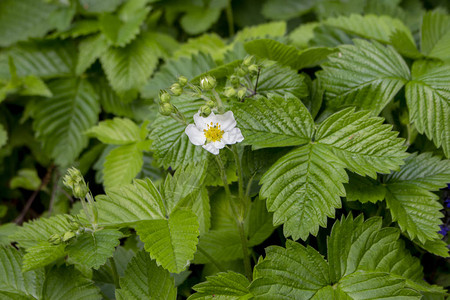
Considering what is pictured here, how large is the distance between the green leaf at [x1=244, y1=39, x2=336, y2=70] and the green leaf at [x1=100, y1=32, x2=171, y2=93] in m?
0.84

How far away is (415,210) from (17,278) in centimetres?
138

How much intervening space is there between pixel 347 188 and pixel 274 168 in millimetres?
282

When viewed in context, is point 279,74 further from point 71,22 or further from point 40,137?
point 71,22

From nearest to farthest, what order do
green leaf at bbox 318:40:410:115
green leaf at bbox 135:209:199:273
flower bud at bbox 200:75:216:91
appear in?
1. green leaf at bbox 135:209:199:273
2. flower bud at bbox 200:75:216:91
3. green leaf at bbox 318:40:410:115

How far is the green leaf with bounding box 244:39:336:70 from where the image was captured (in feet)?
5.52

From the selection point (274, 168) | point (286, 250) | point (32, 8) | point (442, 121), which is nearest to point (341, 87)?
point (442, 121)

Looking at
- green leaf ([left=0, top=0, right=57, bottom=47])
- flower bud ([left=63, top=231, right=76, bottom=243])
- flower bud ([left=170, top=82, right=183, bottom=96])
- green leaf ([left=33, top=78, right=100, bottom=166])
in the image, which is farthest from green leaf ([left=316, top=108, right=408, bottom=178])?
green leaf ([left=0, top=0, right=57, bottom=47])

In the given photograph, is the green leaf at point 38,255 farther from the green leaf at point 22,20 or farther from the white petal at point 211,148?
the green leaf at point 22,20

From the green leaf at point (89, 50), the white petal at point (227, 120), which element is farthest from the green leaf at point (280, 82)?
the green leaf at point (89, 50)

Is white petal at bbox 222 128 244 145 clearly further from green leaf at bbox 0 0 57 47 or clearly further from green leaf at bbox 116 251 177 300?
green leaf at bbox 0 0 57 47

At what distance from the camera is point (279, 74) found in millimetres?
1647

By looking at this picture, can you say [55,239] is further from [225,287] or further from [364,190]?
[364,190]

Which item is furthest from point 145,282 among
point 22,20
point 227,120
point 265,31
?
point 22,20

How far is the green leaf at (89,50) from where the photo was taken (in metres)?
2.42
